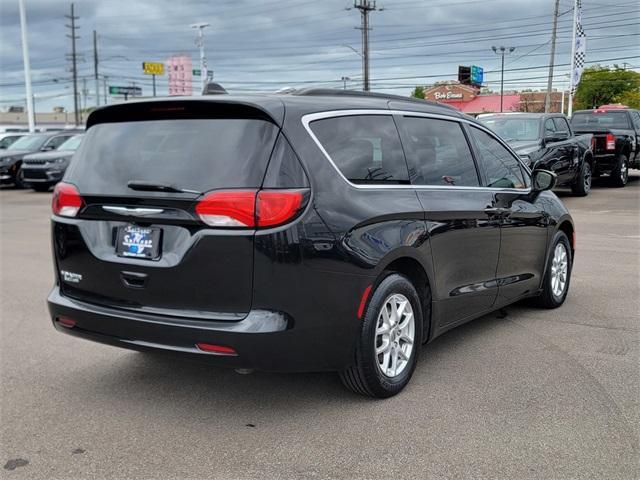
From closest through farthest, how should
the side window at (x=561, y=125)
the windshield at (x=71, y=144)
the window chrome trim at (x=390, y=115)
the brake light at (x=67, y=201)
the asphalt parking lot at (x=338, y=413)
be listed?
the asphalt parking lot at (x=338, y=413), the window chrome trim at (x=390, y=115), the brake light at (x=67, y=201), the side window at (x=561, y=125), the windshield at (x=71, y=144)

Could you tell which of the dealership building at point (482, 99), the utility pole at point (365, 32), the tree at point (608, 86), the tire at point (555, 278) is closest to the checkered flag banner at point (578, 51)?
the utility pole at point (365, 32)

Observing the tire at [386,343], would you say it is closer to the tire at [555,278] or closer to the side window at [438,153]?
the side window at [438,153]

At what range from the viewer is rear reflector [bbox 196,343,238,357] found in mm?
3512

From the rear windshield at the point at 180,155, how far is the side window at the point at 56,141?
66.6 ft

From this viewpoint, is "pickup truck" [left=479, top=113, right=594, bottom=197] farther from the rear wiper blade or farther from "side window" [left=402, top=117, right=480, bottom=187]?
the rear wiper blade

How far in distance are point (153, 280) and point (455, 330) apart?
2.89 metres

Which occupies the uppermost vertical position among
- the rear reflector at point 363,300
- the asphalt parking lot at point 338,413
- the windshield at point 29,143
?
the windshield at point 29,143

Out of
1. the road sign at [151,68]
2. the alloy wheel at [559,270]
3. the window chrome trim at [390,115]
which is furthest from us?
the road sign at [151,68]

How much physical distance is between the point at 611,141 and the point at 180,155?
1616 centimetres

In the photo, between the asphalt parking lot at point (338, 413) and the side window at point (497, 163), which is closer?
the asphalt parking lot at point (338, 413)

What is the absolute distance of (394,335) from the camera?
164 inches

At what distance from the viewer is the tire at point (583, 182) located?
51.9 feet

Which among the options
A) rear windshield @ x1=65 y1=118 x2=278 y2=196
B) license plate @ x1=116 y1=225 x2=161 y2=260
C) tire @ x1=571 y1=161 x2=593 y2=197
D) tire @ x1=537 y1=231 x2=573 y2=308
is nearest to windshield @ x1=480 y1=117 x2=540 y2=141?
tire @ x1=571 y1=161 x2=593 y2=197

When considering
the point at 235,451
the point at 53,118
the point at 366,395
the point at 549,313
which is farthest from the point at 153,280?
the point at 53,118
